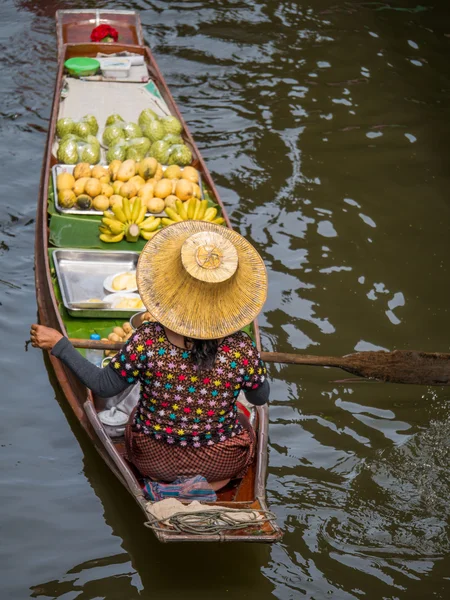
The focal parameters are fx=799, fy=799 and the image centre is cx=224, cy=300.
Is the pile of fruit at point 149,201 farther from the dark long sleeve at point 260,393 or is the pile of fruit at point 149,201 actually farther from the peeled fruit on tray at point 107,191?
the dark long sleeve at point 260,393

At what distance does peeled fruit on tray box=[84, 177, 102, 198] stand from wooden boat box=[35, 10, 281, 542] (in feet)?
1.07

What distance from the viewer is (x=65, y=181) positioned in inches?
263

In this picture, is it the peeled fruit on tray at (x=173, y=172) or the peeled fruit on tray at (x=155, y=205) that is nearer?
the peeled fruit on tray at (x=155, y=205)

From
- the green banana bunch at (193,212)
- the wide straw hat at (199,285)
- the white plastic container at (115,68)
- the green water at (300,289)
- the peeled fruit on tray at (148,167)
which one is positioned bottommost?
the green water at (300,289)

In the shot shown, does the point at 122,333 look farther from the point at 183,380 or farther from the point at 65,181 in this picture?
the point at 65,181

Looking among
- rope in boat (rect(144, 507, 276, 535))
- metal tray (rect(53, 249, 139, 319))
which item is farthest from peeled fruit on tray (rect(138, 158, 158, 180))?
rope in boat (rect(144, 507, 276, 535))

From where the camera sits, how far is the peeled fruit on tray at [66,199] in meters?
6.52

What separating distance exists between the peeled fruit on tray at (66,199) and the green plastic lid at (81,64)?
254cm

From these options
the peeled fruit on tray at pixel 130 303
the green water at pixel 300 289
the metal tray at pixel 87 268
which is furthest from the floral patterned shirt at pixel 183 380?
the metal tray at pixel 87 268

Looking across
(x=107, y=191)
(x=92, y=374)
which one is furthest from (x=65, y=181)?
(x=92, y=374)

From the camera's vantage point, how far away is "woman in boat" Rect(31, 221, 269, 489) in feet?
12.3

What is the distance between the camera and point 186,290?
12.3 feet

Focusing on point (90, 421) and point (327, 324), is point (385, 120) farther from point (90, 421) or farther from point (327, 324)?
point (90, 421)

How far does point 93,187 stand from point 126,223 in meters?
0.49
